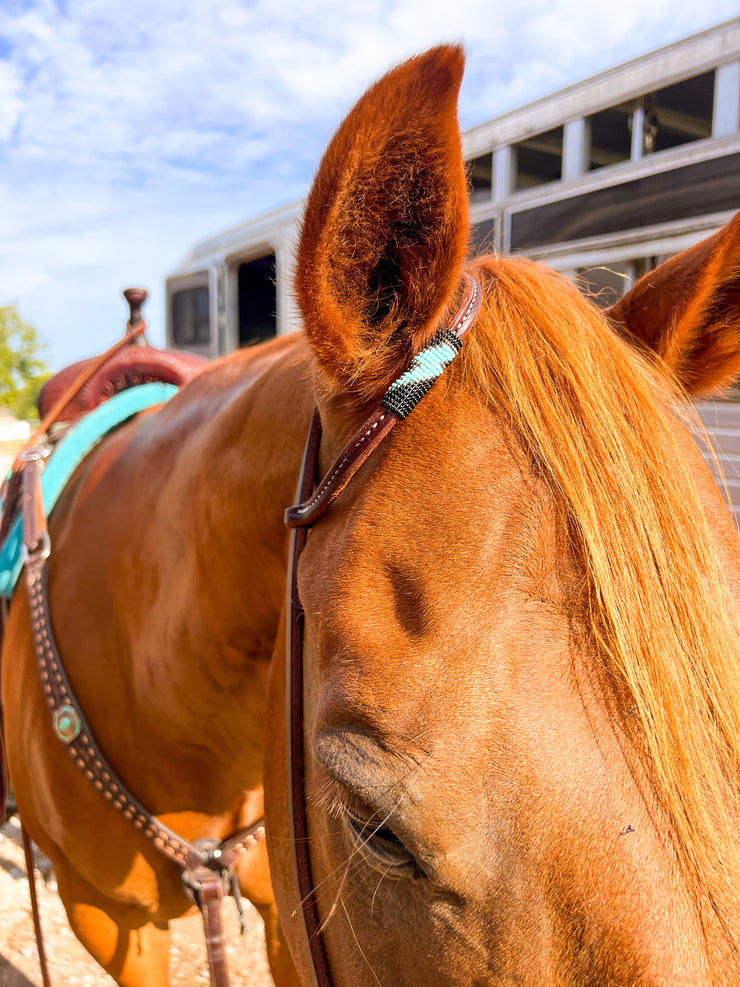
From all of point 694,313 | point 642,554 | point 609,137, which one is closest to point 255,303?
point 609,137

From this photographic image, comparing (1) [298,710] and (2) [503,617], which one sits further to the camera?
(1) [298,710]

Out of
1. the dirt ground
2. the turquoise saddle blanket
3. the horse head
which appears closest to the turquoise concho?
the turquoise saddle blanket

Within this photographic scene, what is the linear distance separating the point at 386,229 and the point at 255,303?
266 inches

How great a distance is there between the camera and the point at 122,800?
1.45 meters

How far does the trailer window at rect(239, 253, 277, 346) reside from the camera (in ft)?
22.8

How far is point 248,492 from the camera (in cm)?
111

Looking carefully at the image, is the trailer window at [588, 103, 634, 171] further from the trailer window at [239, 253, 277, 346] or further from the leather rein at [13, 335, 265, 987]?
the trailer window at [239, 253, 277, 346]

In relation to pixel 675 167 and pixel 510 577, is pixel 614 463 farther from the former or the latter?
pixel 675 167

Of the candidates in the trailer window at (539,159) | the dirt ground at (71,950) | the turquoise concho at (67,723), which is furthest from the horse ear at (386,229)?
the trailer window at (539,159)

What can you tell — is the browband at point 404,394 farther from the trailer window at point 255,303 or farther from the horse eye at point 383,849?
the trailer window at point 255,303

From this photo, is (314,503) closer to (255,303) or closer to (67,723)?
(67,723)

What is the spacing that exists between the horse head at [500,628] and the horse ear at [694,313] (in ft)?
0.05

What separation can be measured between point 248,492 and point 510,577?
0.58 meters

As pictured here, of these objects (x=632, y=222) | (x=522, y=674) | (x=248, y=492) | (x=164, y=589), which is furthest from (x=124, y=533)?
(x=632, y=222)
